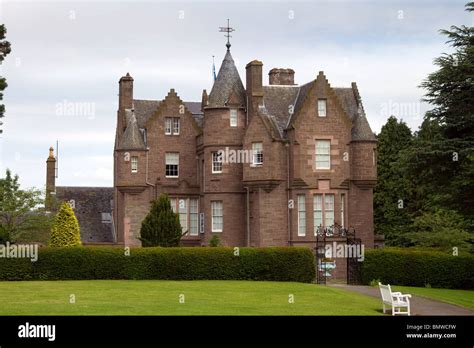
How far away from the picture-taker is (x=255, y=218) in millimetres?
54750

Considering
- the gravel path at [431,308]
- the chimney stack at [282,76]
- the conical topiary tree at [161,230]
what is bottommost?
the gravel path at [431,308]

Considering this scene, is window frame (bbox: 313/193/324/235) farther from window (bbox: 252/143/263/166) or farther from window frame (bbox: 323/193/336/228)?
window (bbox: 252/143/263/166)

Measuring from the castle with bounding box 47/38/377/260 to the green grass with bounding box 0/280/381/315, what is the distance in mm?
13492

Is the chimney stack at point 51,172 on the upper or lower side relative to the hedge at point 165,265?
upper

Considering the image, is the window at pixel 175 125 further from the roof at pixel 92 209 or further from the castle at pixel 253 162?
the roof at pixel 92 209

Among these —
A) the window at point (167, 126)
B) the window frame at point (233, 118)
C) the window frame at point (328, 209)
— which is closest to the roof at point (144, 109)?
the window at point (167, 126)

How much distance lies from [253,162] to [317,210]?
4891mm

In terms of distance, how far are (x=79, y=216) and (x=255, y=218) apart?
18.4m

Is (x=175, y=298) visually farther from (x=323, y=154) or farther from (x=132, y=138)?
(x=132, y=138)

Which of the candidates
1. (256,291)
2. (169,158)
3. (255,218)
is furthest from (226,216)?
(256,291)

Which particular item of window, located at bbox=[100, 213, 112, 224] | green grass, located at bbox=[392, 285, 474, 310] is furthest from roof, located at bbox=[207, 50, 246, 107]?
green grass, located at bbox=[392, 285, 474, 310]

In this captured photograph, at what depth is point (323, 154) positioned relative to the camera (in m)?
55.0

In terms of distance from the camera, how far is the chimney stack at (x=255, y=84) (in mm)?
55000

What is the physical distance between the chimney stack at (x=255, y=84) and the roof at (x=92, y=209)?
17063 mm
